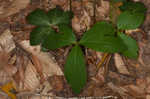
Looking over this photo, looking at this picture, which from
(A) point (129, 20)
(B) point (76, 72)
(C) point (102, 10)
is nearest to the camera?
(B) point (76, 72)

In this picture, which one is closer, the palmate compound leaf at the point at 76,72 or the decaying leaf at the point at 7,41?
the palmate compound leaf at the point at 76,72

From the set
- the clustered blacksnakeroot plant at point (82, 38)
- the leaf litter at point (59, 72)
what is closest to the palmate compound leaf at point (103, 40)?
the clustered blacksnakeroot plant at point (82, 38)

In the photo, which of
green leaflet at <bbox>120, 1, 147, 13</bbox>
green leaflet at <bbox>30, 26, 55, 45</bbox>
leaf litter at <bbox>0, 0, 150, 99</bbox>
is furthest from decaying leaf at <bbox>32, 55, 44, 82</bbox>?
green leaflet at <bbox>120, 1, 147, 13</bbox>

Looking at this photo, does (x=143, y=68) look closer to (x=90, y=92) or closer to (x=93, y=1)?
(x=90, y=92)

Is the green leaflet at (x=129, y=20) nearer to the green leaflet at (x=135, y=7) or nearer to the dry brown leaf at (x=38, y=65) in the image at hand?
the green leaflet at (x=135, y=7)

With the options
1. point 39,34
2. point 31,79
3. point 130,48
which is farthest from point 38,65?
point 130,48

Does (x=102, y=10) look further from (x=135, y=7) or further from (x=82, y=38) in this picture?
(x=82, y=38)
